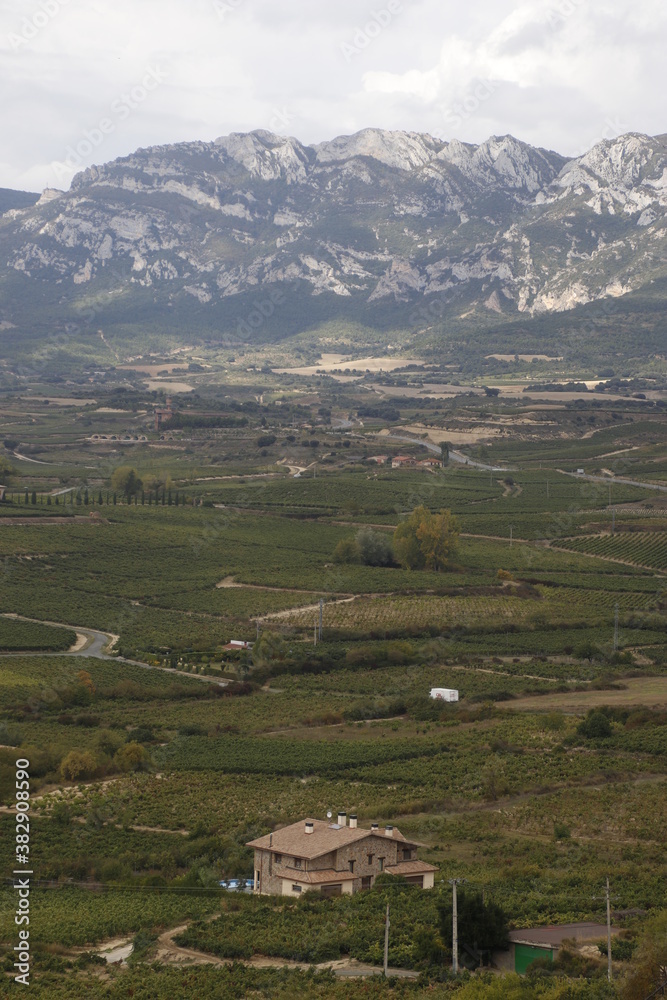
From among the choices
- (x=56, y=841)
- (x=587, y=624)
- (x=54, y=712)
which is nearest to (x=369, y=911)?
(x=56, y=841)

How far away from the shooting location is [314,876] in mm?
31297

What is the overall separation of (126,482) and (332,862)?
84558 mm

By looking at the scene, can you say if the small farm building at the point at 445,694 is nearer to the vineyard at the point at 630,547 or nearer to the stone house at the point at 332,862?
the stone house at the point at 332,862

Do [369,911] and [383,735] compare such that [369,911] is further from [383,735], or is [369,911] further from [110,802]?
[383,735]

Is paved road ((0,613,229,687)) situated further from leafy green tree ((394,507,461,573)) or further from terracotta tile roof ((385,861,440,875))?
terracotta tile roof ((385,861,440,875))

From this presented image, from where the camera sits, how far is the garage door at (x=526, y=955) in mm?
26531

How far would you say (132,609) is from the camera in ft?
246

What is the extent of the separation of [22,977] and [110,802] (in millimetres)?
15102

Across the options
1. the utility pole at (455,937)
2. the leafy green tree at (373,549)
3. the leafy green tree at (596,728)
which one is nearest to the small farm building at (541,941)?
the utility pole at (455,937)

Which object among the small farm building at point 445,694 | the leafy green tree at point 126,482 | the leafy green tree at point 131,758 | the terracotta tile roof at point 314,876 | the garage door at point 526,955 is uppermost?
the leafy green tree at point 126,482

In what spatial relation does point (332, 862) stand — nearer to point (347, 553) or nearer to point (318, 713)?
point (318, 713)

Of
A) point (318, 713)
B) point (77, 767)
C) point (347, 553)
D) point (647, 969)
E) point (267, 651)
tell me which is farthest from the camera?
point (347, 553)

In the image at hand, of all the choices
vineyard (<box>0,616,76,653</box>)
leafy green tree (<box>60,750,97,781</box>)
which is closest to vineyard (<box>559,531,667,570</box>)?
vineyard (<box>0,616,76,653</box>)

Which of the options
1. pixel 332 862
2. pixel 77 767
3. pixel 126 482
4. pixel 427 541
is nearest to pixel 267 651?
pixel 77 767
